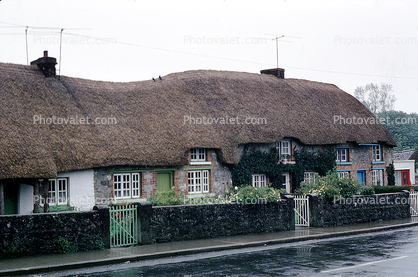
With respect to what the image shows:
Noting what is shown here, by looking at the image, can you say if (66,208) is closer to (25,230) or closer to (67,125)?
(67,125)

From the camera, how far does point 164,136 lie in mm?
21516

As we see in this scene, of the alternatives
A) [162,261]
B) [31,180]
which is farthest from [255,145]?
[162,261]

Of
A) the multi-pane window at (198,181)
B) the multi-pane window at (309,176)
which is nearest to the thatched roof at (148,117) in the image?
the multi-pane window at (198,181)

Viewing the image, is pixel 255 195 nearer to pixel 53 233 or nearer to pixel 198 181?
pixel 198 181

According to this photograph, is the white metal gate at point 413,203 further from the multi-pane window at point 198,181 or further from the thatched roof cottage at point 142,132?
the multi-pane window at point 198,181

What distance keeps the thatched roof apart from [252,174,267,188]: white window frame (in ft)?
7.56

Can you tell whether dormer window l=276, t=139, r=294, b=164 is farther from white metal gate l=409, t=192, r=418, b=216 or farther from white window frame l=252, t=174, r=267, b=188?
white metal gate l=409, t=192, r=418, b=216

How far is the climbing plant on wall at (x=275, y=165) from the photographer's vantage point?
78.6 feet

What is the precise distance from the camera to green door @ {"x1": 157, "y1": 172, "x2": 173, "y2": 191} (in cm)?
2152

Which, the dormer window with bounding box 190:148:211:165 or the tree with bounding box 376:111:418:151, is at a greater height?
the tree with bounding box 376:111:418:151

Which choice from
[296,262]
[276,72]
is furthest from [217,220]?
[276,72]

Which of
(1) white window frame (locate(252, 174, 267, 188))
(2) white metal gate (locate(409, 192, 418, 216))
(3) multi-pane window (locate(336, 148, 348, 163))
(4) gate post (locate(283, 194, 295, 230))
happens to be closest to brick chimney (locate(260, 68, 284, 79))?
(3) multi-pane window (locate(336, 148, 348, 163))

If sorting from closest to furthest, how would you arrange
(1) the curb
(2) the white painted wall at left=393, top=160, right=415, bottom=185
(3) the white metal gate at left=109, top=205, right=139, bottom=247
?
(1) the curb, (3) the white metal gate at left=109, top=205, right=139, bottom=247, (2) the white painted wall at left=393, top=160, right=415, bottom=185

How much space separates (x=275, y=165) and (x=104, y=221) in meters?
14.1
